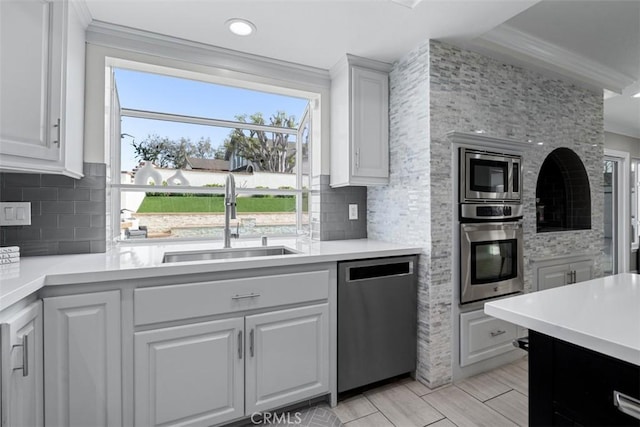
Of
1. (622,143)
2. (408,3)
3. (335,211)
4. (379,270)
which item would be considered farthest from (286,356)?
(622,143)

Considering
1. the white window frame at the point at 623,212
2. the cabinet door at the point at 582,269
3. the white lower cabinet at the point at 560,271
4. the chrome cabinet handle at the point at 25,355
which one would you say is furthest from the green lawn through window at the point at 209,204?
the white window frame at the point at 623,212

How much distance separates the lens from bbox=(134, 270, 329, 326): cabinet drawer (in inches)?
59.0

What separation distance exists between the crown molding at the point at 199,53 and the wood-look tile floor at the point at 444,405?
2.43m

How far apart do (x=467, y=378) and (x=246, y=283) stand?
5.87 ft

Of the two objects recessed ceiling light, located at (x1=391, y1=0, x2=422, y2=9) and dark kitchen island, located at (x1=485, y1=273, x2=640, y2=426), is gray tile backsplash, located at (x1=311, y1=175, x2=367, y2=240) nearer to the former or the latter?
recessed ceiling light, located at (x1=391, y1=0, x2=422, y2=9)

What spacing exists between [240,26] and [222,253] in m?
1.50

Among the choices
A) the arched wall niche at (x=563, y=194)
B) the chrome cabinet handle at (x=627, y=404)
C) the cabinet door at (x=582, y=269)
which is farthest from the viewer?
the arched wall niche at (x=563, y=194)

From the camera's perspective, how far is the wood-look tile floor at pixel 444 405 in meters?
1.80

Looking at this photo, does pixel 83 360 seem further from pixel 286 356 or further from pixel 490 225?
pixel 490 225

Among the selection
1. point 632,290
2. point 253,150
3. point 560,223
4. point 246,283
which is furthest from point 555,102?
point 246,283

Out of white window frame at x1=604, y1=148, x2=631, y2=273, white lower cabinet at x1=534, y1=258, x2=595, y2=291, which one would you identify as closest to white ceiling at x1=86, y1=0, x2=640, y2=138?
white lower cabinet at x1=534, y1=258, x2=595, y2=291

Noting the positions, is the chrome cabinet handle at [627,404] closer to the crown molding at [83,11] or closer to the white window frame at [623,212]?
the crown molding at [83,11]

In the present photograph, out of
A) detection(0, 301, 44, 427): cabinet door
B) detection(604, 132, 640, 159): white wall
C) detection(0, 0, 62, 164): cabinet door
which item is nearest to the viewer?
detection(0, 301, 44, 427): cabinet door

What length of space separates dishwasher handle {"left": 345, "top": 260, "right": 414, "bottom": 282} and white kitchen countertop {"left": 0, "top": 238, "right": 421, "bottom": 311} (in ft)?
0.24
